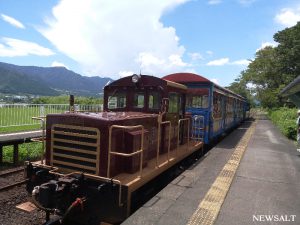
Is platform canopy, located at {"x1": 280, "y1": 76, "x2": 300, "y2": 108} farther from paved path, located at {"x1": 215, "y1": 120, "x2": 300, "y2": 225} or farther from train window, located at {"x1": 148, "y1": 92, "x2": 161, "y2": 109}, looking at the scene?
train window, located at {"x1": 148, "y1": 92, "x2": 161, "y2": 109}

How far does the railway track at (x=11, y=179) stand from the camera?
25.1 ft

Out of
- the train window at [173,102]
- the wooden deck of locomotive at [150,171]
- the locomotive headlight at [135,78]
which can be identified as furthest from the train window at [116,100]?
the wooden deck of locomotive at [150,171]

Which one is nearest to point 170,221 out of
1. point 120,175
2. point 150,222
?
point 150,222

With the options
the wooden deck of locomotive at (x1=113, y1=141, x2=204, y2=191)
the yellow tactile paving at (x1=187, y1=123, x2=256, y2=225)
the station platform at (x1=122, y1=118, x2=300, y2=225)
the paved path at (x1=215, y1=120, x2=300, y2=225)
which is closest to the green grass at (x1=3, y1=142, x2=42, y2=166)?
the wooden deck of locomotive at (x1=113, y1=141, x2=204, y2=191)

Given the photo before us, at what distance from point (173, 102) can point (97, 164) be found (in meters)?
3.09

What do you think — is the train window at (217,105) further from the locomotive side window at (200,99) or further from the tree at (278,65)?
the tree at (278,65)

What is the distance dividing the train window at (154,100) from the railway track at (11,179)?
3817 millimetres

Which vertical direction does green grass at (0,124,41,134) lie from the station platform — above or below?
above

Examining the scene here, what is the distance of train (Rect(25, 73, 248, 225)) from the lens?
5148 millimetres

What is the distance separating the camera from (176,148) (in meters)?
8.78

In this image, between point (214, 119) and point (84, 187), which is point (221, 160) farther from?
point (84, 187)

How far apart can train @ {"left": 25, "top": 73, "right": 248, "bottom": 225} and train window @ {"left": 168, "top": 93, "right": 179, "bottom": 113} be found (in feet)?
0.08

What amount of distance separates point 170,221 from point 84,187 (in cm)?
157

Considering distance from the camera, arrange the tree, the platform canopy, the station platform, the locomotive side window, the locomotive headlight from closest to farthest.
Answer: the station platform
the locomotive headlight
the locomotive side window
the platform canopy
the tree
